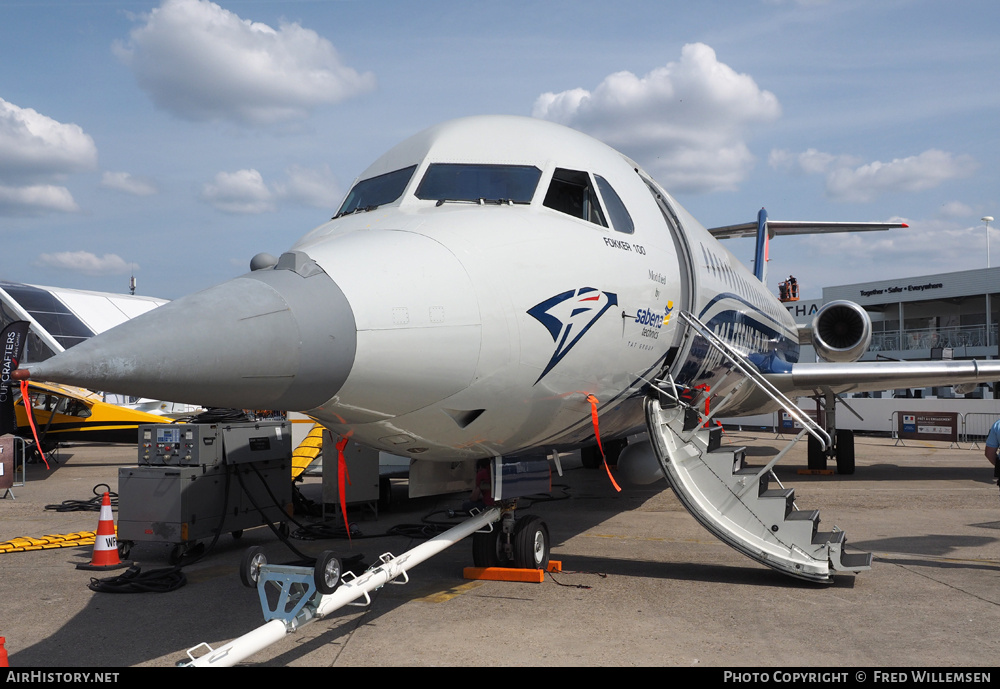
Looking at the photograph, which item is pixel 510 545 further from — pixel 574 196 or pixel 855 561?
pixel 574 196

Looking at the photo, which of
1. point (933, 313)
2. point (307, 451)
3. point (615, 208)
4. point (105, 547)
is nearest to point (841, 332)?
point (307, 451)

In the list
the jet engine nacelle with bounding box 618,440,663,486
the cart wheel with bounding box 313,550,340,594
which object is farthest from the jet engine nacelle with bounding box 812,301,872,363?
the cart wheel with bounding box 313,550,340,594

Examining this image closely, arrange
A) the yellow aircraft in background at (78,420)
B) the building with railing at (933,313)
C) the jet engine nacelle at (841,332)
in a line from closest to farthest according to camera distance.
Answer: the jet engine nacelle at (841,332) < the yellow aircraft in background at (78,420) < the building with railing at (933,313)

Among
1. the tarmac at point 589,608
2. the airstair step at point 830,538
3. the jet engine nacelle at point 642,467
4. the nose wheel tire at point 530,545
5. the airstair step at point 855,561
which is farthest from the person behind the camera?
the jet engine nacelle at point 642,467

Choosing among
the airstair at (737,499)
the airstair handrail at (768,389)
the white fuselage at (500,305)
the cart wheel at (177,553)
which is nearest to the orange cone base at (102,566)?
the cart wheel at (177,553)

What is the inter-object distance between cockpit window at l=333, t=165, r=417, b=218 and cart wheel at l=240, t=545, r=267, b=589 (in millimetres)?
2500

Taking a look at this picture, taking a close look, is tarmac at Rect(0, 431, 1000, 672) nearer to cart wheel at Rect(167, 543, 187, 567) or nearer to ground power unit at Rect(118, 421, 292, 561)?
cart wheel at Rect(167, 543, 187, 567)

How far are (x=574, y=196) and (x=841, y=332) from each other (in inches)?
482

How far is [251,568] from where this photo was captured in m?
4.68

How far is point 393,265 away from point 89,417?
1813 centimetres

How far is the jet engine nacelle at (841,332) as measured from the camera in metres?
15.7

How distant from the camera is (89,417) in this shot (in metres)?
19.2

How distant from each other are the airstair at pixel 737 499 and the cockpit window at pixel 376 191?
2.75 m

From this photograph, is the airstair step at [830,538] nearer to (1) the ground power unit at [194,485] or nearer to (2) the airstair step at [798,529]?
(2) the airstair step at [798,529]
